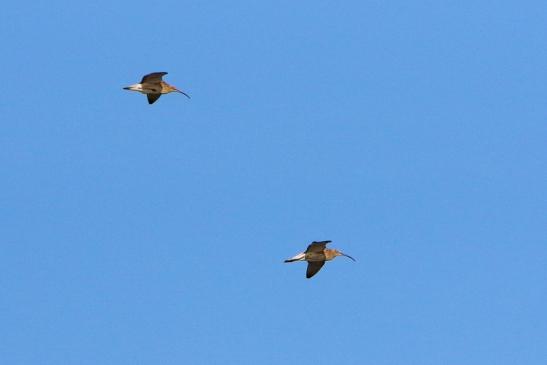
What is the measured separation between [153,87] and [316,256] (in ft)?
34.4

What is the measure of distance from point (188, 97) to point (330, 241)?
9657mm

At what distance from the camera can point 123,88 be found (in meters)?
73.1

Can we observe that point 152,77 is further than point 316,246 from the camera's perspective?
Yes

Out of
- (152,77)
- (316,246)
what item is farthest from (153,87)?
(316,246)

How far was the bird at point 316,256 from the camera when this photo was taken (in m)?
74.2

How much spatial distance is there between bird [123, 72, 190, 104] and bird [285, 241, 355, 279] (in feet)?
28.4

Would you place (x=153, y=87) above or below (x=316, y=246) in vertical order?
above

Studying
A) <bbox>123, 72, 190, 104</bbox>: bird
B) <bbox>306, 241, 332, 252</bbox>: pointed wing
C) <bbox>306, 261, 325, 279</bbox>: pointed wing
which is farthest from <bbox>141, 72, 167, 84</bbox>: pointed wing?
<bbox>306, 261, 325, 279</bbox>: pointed wing

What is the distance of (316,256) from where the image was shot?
2953 inches

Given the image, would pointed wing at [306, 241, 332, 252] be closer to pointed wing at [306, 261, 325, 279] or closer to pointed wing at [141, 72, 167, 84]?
pointed wing at [306, 261, 325, 279]

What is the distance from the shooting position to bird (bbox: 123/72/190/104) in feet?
242

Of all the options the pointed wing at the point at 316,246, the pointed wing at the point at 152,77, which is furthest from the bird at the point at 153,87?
the pointed wing at the point at 316,246

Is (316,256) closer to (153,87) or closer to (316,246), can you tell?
(316,246)

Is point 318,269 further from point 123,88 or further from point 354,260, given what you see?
point 123,88
